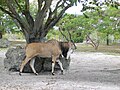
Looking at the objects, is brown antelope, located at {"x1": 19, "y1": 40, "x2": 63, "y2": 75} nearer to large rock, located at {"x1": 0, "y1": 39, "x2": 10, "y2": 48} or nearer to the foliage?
the foliage

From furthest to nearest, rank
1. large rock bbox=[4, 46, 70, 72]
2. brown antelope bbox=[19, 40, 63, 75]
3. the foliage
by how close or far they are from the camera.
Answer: the foliage
large rock bbox=[4, 46, 70, 72]
brown antelope bbox=[19, 40, 63, 75]

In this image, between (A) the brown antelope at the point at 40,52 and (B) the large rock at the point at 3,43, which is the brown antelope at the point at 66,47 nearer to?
(A) the brown antelope at the point at 40,52

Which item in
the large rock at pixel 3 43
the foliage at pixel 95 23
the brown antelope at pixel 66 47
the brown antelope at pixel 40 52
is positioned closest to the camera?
the brown antelope at pixel 40 52

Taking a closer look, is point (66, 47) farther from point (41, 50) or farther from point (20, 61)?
point (20, 61)

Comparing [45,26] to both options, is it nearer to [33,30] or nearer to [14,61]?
[33,30]

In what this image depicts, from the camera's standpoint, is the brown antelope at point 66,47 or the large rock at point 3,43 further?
the large rock at point 3,43

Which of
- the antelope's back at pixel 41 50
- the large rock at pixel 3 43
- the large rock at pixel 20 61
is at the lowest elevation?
the large rock at pixel 3 43

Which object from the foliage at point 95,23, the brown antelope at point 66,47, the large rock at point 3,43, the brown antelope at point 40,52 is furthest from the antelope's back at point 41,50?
the large rock at point 3,43

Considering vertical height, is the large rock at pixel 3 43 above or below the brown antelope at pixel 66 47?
below

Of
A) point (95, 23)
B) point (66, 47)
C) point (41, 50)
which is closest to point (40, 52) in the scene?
point (41, 50)

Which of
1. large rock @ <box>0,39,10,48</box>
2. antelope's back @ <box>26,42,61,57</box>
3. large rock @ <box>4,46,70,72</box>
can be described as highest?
antelope's back @ <box>26,42,61,57</box>

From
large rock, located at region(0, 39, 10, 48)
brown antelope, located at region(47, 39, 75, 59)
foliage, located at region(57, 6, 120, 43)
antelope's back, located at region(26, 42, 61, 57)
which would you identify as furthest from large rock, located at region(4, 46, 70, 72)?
large rock, located at region(0, 39, 10, 48)

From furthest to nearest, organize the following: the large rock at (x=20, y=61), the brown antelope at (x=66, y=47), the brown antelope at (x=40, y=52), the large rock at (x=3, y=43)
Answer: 1. the large rock at (x=3, y=43)
2. the brown antelope at (x=66, y=47)
3. the large rock at (x=20, y=61)
4. the brown antelope at (x=40, y=52)

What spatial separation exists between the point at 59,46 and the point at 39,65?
39.2 inches
